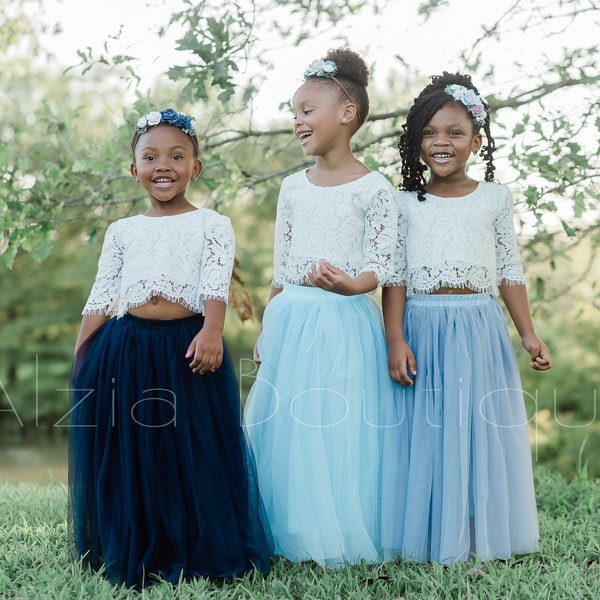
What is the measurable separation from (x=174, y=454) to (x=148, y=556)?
35 cm

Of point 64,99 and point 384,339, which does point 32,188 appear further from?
point 64,99

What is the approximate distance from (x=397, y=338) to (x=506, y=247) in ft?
1.87

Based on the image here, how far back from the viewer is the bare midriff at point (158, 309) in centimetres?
294

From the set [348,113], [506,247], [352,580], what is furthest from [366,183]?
[352,580]

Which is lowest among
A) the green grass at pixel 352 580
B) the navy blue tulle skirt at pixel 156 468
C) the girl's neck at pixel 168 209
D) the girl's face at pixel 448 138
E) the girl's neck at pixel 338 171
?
the green grass at pixel 352 580

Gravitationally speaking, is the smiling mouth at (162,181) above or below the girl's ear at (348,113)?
below

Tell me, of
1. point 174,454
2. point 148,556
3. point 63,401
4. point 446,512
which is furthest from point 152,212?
point 63,401

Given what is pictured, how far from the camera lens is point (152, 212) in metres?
3.05

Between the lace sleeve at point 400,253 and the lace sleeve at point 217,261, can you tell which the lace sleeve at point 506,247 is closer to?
the lace sleeve at point 400,253

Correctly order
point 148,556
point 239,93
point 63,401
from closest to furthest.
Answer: point 148,556 < point 239,93 < point 63,401

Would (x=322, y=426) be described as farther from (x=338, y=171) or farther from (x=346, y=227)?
(x=338, y=171)

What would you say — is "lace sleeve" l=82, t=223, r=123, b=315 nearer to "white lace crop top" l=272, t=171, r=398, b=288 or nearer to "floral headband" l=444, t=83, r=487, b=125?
"white lace crop top" l=272, t=171, r=398, b=288

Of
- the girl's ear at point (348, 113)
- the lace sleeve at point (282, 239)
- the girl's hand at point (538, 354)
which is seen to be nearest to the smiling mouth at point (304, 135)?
the girl's ear at point (348, 113)

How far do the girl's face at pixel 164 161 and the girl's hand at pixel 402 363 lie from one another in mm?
968
